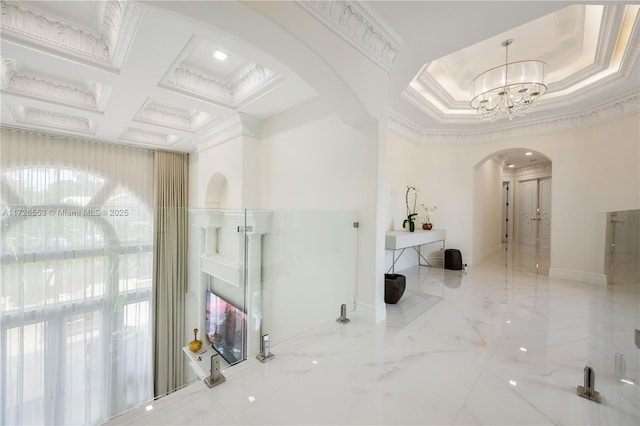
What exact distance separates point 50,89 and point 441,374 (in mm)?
5176

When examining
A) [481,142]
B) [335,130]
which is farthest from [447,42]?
[481,142]

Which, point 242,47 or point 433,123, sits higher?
point 433,123

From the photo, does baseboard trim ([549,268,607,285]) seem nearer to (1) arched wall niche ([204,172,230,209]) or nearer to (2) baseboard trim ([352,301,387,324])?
(2) baseboard trim ([352,301,387,324])

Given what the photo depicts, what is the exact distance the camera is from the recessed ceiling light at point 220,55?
2645 mm

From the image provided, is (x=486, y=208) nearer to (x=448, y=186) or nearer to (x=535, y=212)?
(x=448, y=186)

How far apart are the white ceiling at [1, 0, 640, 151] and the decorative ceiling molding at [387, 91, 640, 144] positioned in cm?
11

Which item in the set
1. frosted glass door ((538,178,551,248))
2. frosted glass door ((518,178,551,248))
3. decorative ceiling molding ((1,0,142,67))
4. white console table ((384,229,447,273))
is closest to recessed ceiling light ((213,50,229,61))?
decorative ceiling molding ((1,0,142,67))

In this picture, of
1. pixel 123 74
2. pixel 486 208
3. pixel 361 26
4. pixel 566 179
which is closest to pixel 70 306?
pixel 123 74

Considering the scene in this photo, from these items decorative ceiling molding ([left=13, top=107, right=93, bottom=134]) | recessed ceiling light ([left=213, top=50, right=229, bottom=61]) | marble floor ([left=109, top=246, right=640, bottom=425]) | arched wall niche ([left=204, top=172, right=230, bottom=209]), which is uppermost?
recessed ceiling light ([left=213, top=50, right=229, bottom=61])

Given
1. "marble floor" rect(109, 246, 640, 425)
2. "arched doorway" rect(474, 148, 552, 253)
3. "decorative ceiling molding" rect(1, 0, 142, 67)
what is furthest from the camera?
"arched doorway" rect(474, 148, 552, 253)

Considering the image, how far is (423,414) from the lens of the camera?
1.31 meters

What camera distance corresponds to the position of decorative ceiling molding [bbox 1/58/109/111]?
2.81m

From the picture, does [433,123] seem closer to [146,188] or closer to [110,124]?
[110,124]

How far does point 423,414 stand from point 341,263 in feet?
5.02
